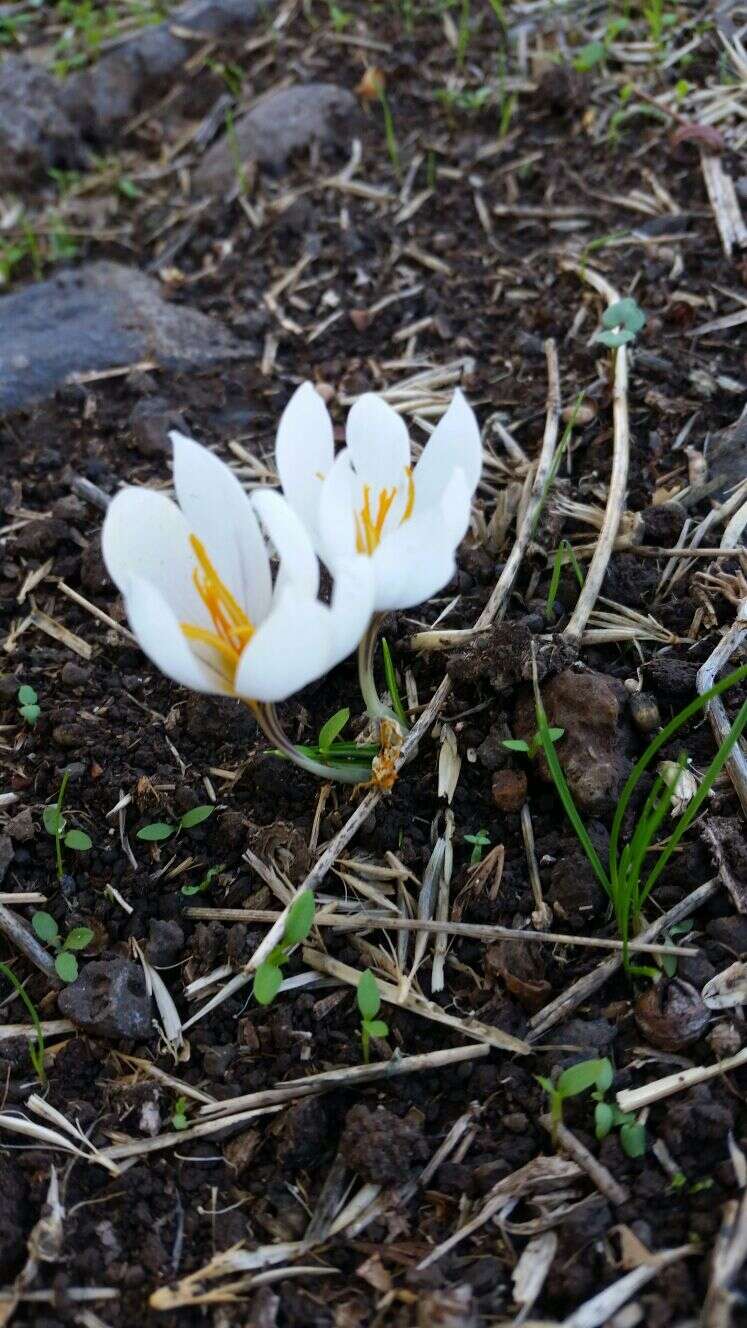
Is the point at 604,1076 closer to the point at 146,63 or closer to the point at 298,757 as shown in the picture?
the point at 298,757

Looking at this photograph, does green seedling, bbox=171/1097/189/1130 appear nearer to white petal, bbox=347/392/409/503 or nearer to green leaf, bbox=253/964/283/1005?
green leaf, bbox=253/964/283/1005

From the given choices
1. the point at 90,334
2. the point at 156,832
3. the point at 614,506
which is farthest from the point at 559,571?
the point at 90,334

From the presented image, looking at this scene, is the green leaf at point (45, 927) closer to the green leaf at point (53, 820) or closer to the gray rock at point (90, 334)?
the green leaf at point (53, 820)

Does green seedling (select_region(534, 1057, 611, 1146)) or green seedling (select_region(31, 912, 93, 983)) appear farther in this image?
green seedling (select_region(31, 912, 93, 983))

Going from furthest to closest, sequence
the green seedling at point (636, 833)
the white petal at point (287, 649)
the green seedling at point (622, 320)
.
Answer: the green seedling at point (622, 320) → the green seedling at point (636, 833) → the white petal at point (287, 649)

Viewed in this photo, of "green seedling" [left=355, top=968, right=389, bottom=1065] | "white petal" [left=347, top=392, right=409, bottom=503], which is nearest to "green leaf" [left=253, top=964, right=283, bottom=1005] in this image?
"green seedling" [left=355, top=968, right=389, bottom=1065]

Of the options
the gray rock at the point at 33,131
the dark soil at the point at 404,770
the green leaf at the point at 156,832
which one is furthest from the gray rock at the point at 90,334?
the green leaf at the point at 156,832

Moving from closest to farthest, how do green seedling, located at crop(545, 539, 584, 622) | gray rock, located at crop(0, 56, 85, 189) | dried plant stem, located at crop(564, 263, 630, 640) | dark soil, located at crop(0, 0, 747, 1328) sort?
dark soil, located at crop(0, 0, 747, 1328) < green seedling, located at crop(545, 539, 584, 622) < dried plant stem, located at crop(564, 263, 630, 640) < gray rock, located at crop(0, 56, 85, 189)
